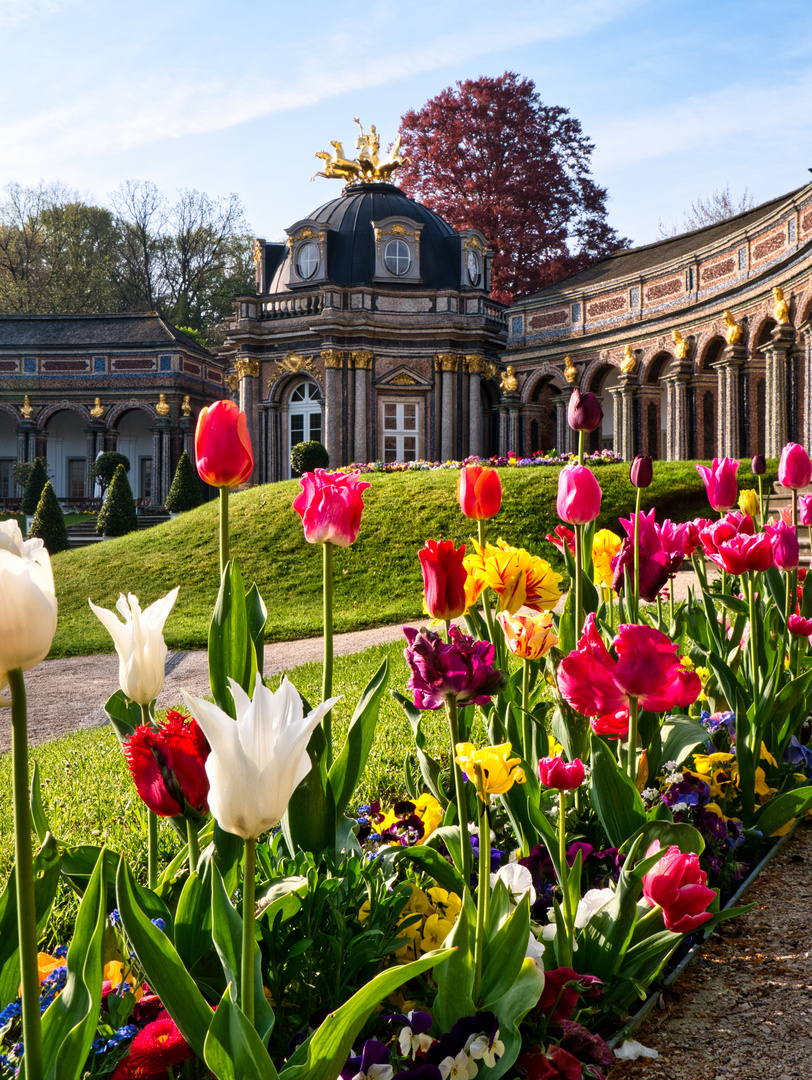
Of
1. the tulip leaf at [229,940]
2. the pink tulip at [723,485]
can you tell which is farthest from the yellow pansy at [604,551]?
the tulip leaf at [229,940]

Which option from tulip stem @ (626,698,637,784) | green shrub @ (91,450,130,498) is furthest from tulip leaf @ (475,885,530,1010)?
green shrub @ (91,450,130,498)

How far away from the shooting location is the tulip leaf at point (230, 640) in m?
1.72

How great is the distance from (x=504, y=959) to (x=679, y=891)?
346mm

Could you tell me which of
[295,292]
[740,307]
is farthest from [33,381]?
[740,307]

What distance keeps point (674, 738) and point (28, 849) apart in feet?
6.77

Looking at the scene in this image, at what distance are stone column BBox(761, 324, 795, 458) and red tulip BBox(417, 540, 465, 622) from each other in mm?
15909

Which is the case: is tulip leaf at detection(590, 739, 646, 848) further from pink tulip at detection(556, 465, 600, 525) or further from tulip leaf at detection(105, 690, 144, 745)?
tulip leaf at detection(105, 690, 144, 745)

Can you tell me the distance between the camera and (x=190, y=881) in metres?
1.50

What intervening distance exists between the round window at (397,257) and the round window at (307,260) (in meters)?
2.34

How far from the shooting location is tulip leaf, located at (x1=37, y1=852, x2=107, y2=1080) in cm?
113

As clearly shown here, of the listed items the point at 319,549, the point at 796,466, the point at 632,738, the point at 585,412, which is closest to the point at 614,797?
the point at 632,738

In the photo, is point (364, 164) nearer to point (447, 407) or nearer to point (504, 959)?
point (447, 407)

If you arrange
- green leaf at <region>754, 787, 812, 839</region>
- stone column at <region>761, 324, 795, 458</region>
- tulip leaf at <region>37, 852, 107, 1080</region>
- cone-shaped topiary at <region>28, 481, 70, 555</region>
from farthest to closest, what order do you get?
1. cone-shaped topiary at <region>28, 481, 70, 555</region>
2. stone column at <region>761, 324, 795, 458</region>
3. green leaf at <region>754, 787, 812, 839</region>
4. tulip leaf at <region>37, 852, 107, 1080</region>

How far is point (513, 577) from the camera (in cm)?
224
